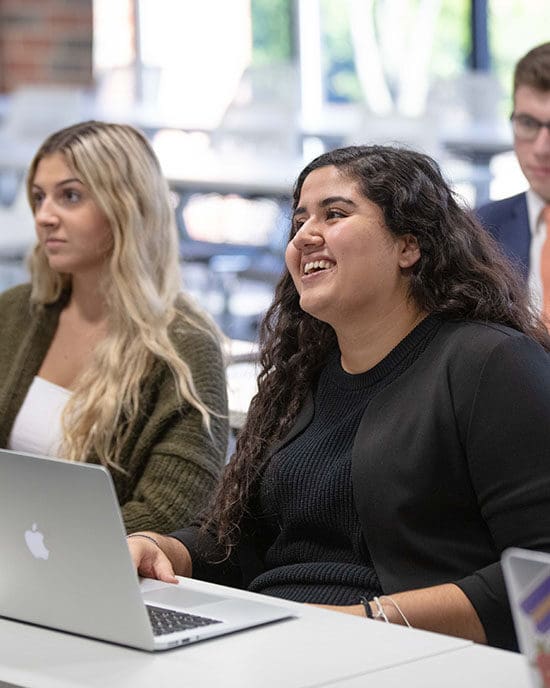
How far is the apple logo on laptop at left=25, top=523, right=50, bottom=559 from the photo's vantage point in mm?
1689

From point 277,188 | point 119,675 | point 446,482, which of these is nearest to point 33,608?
point 119,675

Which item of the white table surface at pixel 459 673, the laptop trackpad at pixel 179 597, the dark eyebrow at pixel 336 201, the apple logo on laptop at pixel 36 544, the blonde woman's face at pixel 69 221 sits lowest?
the laptop trackpad at pixel 179 597

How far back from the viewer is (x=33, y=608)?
1.75 metres

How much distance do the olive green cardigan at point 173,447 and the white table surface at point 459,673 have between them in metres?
1.14

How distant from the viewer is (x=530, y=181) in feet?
11.4

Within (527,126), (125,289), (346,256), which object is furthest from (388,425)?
(527,126)

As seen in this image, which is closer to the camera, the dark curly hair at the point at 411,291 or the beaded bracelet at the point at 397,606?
the beaded bracelet at the point at 397,606

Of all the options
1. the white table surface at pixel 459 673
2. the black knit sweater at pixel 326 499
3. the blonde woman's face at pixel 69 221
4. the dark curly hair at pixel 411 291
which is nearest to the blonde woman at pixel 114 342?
the blonde woman's face at pixel 69 221

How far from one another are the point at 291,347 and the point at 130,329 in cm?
59

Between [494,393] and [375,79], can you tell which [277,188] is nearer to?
[375,79]

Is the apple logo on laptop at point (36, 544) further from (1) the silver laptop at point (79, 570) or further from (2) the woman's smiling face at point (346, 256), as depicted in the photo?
(2) the woman's smiling face at point (346, 256)

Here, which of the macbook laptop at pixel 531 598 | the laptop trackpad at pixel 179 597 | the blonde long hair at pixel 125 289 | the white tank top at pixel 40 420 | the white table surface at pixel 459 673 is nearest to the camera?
the macbook laptop at pixel 531 598

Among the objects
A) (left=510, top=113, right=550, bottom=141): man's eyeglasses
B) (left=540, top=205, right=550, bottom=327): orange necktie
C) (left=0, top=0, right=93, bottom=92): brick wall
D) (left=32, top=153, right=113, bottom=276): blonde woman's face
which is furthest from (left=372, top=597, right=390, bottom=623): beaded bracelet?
(left=0, top=0, right=93, bottom=92): brick wall

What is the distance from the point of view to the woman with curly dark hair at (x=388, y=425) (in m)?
1.86
